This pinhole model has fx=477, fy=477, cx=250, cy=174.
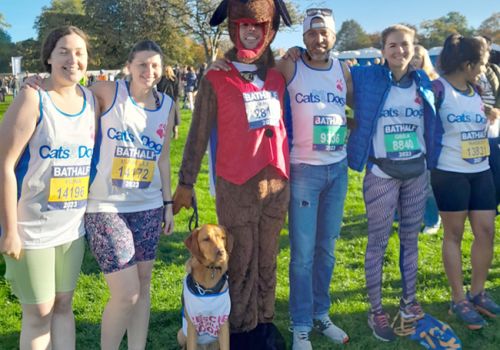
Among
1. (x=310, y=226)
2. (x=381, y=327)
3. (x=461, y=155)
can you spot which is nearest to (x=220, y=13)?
(x=310, y=226)

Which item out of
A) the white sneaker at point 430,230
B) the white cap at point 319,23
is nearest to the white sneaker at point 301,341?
the white cap at point 319,23

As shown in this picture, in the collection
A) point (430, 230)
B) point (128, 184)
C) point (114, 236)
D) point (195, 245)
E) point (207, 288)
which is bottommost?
point (430, 230)

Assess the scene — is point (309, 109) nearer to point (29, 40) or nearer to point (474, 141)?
point (474, 141)

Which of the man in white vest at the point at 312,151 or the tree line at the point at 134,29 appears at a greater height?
the tree line at the point at 134,29

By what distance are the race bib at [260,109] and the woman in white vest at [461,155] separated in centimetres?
132

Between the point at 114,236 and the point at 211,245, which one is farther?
the point at 211,245

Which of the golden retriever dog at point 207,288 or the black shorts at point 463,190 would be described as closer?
the golden retriever dog at point 207,288

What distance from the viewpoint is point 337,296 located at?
13.6 feet

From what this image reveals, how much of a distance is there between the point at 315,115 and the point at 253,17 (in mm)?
719

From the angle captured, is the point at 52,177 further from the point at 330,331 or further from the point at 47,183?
the point at 330,331

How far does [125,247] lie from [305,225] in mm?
1186

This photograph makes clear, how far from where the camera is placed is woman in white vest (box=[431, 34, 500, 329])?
3.43m

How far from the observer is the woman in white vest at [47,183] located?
86.5 inches

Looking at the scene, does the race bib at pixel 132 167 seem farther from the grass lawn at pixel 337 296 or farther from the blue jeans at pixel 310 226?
the grass lawn at pixel 337 296
